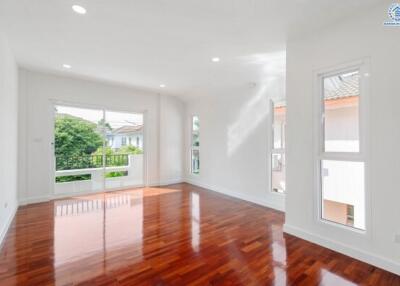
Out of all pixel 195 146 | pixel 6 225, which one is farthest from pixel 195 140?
pixel 6 225

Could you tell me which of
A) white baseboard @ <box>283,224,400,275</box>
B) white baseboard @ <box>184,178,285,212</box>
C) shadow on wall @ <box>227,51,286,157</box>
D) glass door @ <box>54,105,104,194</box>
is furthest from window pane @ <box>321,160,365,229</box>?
glass door @ <box>54,105,104,194</box>

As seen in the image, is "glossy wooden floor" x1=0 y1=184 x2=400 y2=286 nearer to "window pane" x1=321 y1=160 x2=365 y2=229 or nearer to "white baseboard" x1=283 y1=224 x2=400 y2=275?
"white baseboard" x1=283 y1=224 x2=400 y2=275

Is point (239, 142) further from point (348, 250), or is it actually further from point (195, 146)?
point (348, 250)

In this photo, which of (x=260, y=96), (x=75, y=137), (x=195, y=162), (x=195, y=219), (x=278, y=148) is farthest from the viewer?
(x=195, y=162)

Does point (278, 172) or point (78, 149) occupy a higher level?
point (78, 149)

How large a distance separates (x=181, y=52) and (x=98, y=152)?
3462mm

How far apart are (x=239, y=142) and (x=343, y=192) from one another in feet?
8.57

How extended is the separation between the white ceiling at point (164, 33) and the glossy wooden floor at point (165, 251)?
270cm

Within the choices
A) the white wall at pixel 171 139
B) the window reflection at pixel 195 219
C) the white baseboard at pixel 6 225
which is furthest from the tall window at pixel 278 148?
the white baseboard at pixel 6 225

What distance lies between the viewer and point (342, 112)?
2.65 metres

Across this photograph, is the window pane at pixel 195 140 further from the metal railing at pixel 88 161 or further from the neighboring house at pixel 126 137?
the metal railing at pixel 88 161

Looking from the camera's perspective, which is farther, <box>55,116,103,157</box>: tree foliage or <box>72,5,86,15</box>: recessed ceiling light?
<box>55,116,103,157</box>: tree foliage

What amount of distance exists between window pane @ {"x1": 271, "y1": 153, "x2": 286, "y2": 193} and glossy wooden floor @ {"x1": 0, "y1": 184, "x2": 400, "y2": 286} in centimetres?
51

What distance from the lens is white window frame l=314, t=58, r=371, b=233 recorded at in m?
2.34
